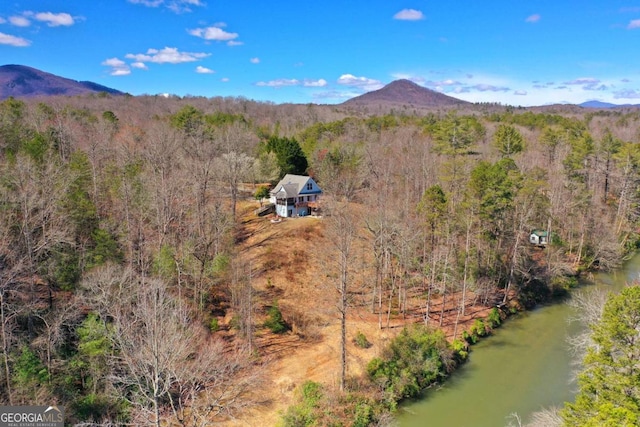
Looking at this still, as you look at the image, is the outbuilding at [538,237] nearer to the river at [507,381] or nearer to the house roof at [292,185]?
the river at [507,381]

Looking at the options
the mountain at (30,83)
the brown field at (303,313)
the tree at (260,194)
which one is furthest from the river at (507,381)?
the mountain at (30,83)

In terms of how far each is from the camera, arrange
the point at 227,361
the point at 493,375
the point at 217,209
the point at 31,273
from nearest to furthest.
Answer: the point at 31,273
the point at 227,361
the point at 493,375
the point at 217,209

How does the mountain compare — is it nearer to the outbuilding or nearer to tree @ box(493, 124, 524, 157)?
tree @ box(493, 124, 524, 157)

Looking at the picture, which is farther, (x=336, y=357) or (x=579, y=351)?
(x=579, y=351)

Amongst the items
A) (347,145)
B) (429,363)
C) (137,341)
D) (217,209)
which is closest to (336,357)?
(429,363)

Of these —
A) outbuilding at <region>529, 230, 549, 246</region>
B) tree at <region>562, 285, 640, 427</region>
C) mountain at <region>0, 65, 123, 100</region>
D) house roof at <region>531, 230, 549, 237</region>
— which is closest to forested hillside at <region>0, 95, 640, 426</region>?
house roof at <region>531, 230, 549, 237</region>

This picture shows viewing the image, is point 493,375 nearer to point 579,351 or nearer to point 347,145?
point 579,351

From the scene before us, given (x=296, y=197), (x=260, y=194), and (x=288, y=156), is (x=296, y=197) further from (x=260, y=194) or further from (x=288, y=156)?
(x=288, y=156)
